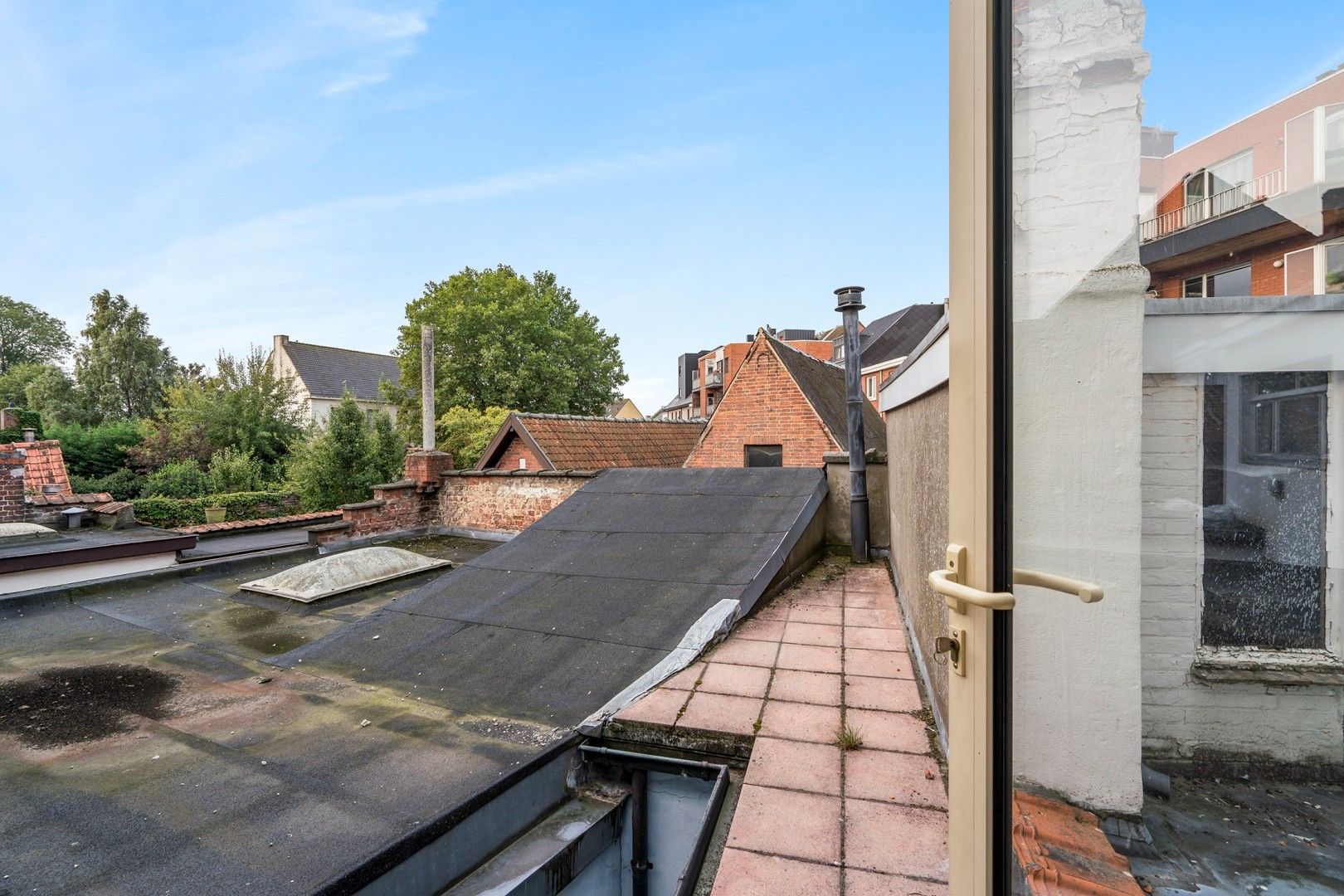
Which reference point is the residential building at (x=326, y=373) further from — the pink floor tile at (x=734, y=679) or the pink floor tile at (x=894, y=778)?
the pink floor tile at (x=894, y=778)

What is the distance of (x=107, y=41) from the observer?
568 centimetres

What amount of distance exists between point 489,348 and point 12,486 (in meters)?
16.6

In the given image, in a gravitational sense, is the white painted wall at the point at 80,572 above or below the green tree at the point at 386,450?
below

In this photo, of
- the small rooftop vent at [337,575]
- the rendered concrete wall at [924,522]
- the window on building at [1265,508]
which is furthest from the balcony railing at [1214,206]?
the small rooftop vent at [337,575]

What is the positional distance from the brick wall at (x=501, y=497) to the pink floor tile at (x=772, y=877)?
644 centimetres

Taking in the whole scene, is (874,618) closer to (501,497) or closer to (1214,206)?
(1214,206)

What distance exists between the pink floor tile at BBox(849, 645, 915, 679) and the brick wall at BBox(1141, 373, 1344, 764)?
6.07ft

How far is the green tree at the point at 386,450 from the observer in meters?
13.5

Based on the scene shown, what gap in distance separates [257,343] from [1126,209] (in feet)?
78.7

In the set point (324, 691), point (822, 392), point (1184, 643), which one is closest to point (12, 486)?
point (324, 691)

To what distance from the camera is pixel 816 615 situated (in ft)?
12.2

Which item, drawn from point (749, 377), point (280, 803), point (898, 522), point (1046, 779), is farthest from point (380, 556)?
point (749, 377)

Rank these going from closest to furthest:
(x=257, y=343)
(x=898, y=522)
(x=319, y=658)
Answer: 1. (x=319, y=658)
2. (x=898, y=522)
3. (x=257, y=343)

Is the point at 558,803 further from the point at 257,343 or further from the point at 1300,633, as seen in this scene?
the point at 257,343
